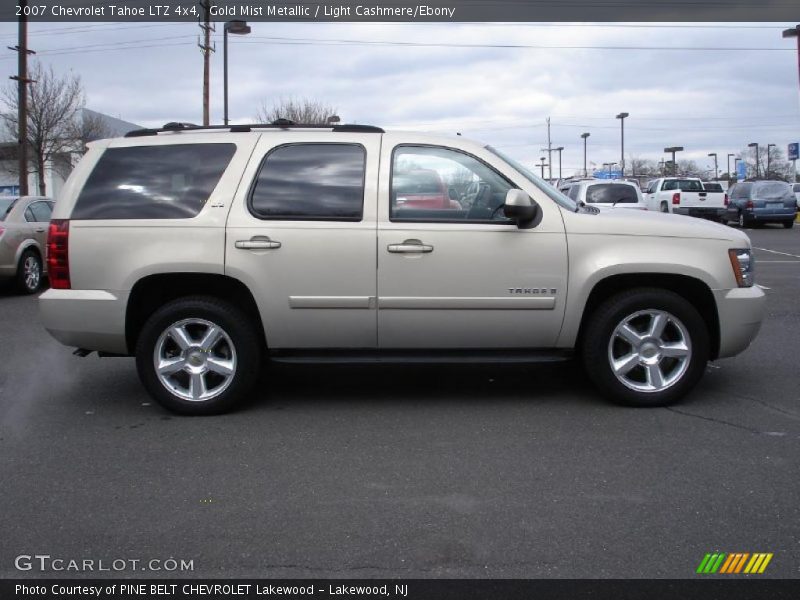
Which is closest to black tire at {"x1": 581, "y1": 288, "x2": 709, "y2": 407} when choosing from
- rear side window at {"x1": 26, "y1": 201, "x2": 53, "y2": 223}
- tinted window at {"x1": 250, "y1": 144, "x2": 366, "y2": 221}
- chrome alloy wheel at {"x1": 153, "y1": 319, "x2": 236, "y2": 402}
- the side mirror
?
the side mirror

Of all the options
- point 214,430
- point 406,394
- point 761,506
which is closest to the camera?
point 761,506

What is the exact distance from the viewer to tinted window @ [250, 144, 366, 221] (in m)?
5.36

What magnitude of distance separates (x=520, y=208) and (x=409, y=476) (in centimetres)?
191

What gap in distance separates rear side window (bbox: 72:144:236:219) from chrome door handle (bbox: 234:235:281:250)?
0.41 meters

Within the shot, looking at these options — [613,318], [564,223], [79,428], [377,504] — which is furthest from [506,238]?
[79,428]

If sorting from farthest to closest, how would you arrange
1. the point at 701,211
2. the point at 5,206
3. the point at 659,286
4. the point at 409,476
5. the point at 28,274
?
the point at 701,211, the point at 5,206, the point at 28,274, the point at 659,286, the point at 409,476

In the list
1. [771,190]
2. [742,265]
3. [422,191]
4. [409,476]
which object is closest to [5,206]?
[422,191]

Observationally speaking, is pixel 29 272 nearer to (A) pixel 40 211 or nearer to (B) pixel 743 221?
(A) pixel 40 211

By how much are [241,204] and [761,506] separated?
11.7 ft

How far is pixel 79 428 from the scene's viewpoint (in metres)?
5.24

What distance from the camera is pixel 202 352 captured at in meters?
5.41

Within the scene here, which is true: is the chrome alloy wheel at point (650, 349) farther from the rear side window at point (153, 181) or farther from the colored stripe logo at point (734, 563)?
the rear side window at point (153, 181)

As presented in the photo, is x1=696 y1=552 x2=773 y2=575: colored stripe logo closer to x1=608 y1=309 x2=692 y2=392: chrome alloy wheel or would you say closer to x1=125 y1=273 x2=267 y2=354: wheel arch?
x1=608 y1=309 x2=692 y2=392: chrome alloy wheel

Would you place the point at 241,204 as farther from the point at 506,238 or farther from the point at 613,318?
the point at 613,318
